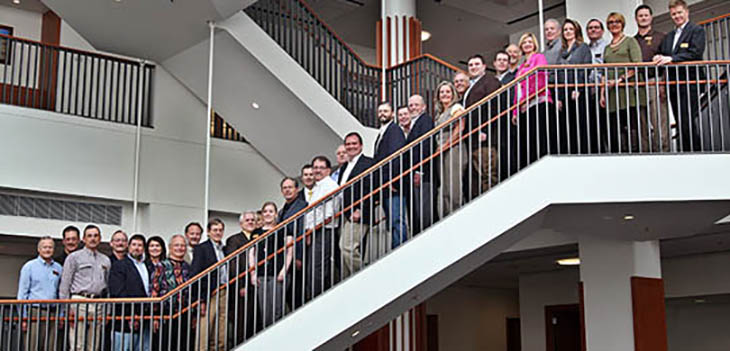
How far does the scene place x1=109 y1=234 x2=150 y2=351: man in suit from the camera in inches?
275

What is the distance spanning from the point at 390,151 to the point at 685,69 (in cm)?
258

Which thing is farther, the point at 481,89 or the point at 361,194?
the point at 481,89

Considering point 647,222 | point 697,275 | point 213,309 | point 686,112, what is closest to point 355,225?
point 213,309

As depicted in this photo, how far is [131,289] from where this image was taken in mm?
7363

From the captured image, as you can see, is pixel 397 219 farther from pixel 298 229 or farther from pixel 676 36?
pixel 676 36

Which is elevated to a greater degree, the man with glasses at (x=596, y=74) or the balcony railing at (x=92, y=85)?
the balcony railing at (x=92, y=85)

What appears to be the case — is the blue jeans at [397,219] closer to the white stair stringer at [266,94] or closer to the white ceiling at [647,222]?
the white ceiling at [647,222]

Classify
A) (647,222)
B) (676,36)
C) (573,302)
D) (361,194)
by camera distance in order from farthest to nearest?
(573,302)
(647,222)
(676,36)
(361,194)

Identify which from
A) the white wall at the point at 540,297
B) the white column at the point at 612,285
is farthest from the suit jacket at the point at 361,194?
the white wall at the point at 540,297

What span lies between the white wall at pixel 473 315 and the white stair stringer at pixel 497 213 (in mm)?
10516

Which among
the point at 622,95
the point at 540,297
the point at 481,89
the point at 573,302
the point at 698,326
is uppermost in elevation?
the point at 481,89

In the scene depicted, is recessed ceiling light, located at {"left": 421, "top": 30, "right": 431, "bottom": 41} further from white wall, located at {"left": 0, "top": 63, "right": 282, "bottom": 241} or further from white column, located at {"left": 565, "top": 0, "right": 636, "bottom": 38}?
white column, located at {"left": 565, "top": 0, "right": 636, "bottom": 38}

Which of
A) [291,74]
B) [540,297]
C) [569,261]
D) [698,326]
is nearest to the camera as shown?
[291,74]

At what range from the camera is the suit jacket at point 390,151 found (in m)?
6.93
